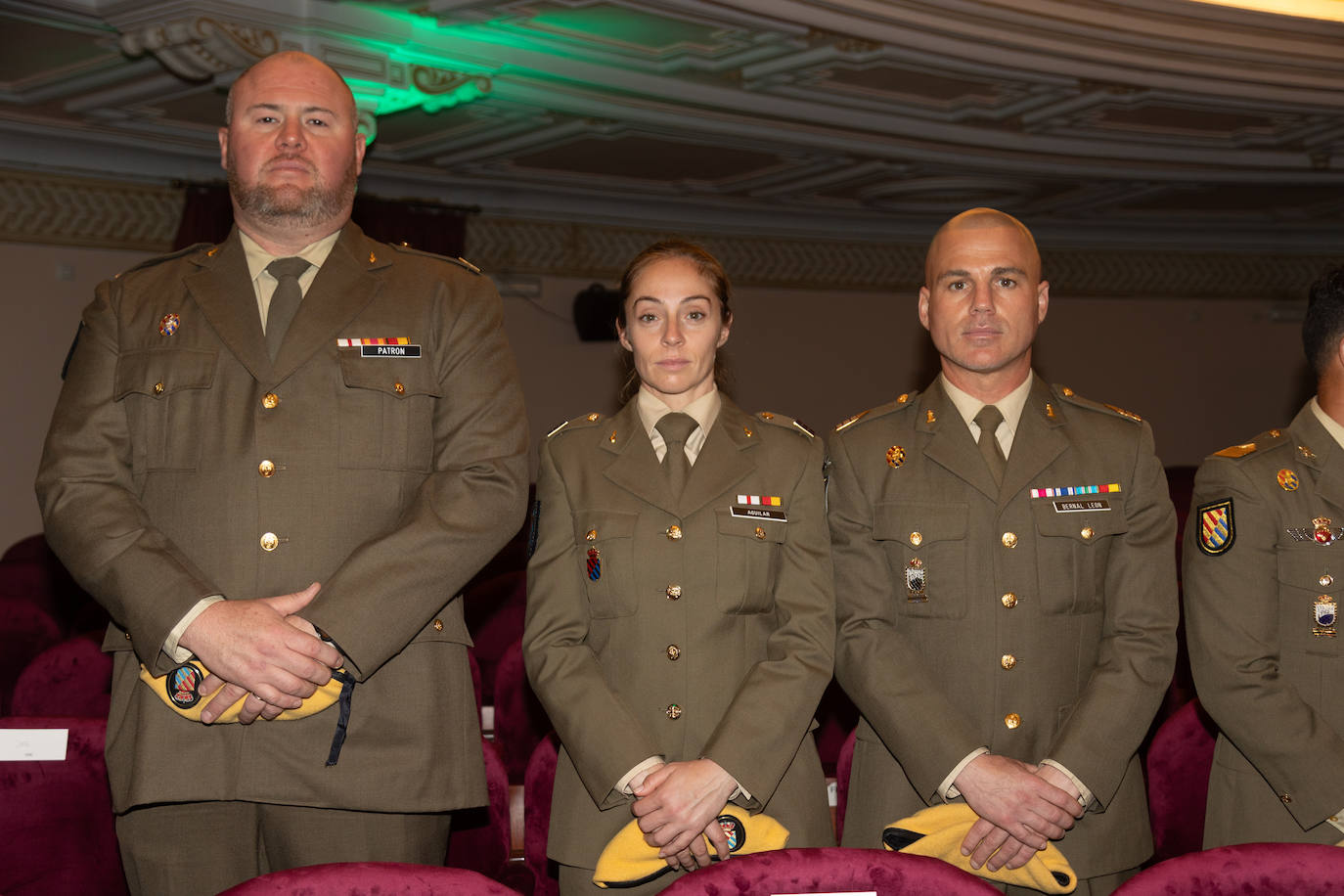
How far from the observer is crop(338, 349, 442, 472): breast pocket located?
192 centimetres

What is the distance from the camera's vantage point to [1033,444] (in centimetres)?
216

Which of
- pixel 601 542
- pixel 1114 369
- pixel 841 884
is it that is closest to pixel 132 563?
pixel 601 542

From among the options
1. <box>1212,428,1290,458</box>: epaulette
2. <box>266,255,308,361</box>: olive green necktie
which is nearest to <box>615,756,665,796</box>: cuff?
<box>266,255,308,361</box>: olive green necktie

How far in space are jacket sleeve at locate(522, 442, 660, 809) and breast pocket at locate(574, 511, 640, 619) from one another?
0.07ft

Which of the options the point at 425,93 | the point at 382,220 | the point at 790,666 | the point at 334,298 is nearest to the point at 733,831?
the point at 790,666

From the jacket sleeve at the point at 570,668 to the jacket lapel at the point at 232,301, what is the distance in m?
0.52

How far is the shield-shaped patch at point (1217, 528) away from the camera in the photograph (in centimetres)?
209

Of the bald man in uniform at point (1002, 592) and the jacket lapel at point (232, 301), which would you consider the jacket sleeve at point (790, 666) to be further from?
the jacket lapel at point (232, 301)

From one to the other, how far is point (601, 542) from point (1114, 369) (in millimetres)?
9378

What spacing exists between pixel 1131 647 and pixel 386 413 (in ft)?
4.21

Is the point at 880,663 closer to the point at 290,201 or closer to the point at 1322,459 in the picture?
the point at 1322,459

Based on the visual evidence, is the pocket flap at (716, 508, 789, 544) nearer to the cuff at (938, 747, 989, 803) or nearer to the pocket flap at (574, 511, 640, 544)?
the pocket flap at (574, 511, 640, 544)

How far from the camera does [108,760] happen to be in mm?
1879

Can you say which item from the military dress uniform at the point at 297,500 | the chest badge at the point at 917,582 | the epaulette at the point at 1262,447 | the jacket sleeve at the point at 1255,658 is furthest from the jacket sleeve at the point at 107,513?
the epaulette at the point at 1262,447
